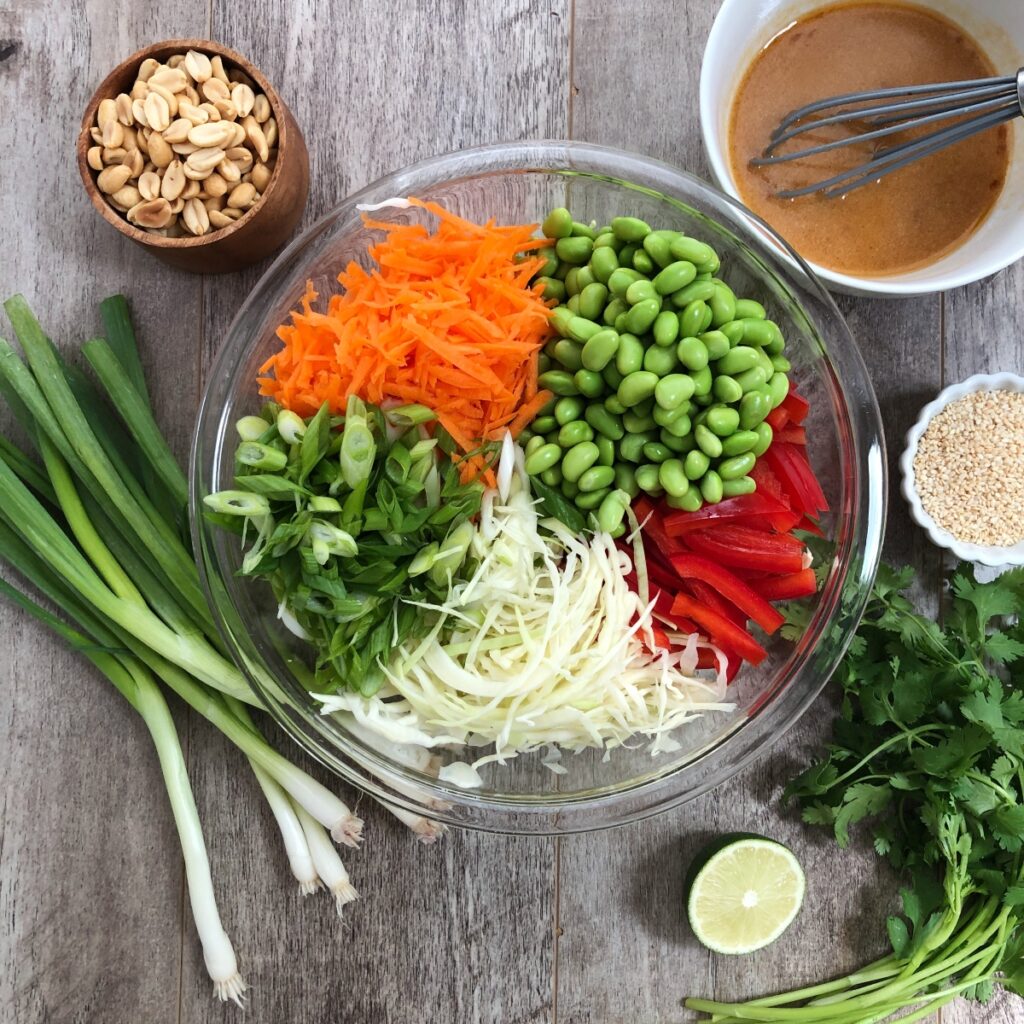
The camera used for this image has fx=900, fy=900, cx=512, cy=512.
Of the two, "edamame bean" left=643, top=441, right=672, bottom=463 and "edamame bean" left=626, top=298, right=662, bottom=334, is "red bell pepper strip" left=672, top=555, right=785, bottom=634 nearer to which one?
"edamame bean" left=643, top=441, right=672, bottom=463

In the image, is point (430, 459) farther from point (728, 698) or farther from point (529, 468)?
point (728, 698)

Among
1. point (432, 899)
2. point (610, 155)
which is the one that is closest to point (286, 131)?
point (610, 155)

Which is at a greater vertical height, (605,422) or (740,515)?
(605,422)

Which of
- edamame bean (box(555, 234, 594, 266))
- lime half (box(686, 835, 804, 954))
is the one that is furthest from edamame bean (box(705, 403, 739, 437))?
lime half (box(686, 835, 804, 954))

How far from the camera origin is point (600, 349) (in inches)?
53.2

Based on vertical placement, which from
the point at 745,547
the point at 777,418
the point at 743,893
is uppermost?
the point at 777,418

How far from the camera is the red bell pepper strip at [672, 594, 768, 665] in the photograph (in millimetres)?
1437

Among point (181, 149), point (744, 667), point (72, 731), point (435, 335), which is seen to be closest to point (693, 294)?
point (435, 335)

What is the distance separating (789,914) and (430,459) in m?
1.12

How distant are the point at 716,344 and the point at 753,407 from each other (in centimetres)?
11

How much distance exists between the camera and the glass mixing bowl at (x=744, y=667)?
1.54m

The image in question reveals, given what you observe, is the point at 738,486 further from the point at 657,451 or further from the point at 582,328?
the point at 582,328

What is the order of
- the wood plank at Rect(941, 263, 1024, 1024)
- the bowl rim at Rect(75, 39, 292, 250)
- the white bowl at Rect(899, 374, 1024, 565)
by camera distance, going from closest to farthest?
the bowl rim at Rect(75, 39, 292, 250), the white bowl at Rect(899, 374, 1024, 565), the wood plank at Rect(941, 263, 1024, 1024)

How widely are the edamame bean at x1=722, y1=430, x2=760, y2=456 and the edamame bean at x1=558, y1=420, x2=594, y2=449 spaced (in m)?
0.21
